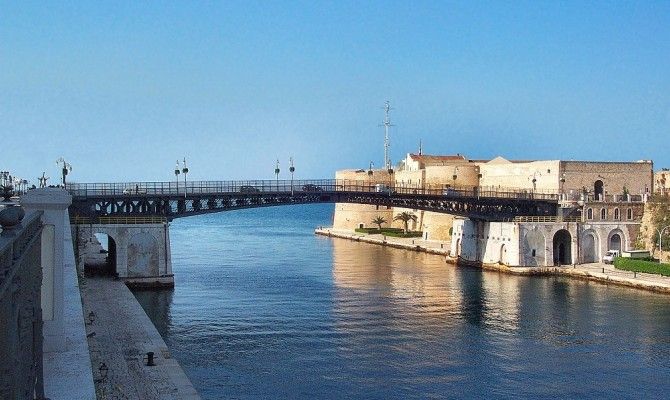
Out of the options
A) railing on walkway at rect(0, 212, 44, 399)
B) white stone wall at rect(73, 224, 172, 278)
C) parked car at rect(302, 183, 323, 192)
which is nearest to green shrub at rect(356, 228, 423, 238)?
parked car at rect(302, 183, 323, 192)

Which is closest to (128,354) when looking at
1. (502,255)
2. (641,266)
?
(641,266)

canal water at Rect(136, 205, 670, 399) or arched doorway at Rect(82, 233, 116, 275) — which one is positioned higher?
arched doorway at Rect(82, 233, 116, 275)

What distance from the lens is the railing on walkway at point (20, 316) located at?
10.0 m

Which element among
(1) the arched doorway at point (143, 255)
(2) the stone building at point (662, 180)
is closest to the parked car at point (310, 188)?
(1) the arched doorway at point (143, 255)

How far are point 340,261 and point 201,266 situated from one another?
1278cm

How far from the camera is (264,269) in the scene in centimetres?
6397

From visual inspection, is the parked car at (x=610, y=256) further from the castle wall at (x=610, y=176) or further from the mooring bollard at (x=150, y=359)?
the mooring bollard at (x=150, y=359)

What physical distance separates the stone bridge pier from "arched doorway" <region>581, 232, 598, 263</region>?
33.0 m

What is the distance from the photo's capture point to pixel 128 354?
28406 mm

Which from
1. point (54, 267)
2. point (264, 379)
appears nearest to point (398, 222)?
point (264, 379)

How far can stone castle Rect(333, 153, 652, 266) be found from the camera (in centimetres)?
6309

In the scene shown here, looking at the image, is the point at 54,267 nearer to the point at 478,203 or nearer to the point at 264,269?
the point at 264,269

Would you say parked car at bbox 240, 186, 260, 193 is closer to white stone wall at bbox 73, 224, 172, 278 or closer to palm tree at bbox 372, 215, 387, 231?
white stone wall at bbox 73, 224, 172, 278

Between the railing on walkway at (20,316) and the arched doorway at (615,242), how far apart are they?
56273 mm
